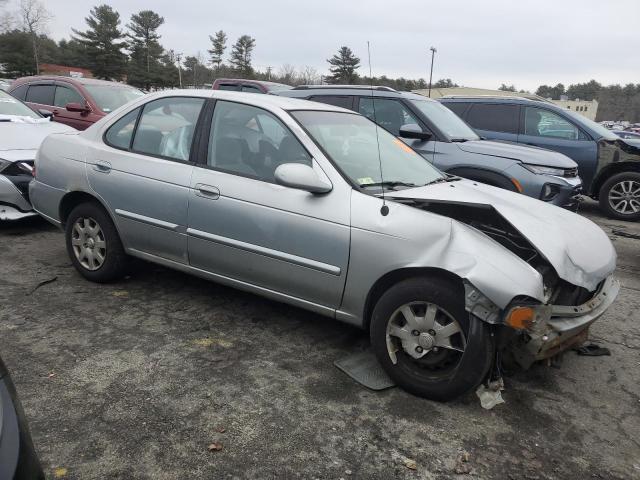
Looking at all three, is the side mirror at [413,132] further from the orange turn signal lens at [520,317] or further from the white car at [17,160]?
the white car at [17,160]

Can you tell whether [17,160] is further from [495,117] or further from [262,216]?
[495,117]

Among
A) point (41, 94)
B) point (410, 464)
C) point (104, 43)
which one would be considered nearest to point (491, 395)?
point (410, 464)

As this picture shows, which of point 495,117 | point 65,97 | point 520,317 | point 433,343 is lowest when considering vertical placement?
point 433,343

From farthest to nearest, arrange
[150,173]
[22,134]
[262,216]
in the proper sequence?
[22,134], [150,173], [262,216]

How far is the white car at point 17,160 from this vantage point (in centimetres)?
553

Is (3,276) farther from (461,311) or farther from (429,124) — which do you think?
(429,124)

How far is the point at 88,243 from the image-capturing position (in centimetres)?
434

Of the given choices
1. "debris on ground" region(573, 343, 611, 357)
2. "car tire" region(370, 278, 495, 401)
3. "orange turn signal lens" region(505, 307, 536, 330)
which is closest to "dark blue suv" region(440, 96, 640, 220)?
"debris on ground" region(573, 343, 611, 357)

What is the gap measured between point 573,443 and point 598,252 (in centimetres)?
120

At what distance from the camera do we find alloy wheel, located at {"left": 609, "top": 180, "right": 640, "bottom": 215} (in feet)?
27.3

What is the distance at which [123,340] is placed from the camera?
136 inches

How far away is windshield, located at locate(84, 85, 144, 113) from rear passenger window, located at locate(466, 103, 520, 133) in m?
6.19

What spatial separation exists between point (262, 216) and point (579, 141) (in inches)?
271

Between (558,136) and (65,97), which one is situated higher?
(65,97)
